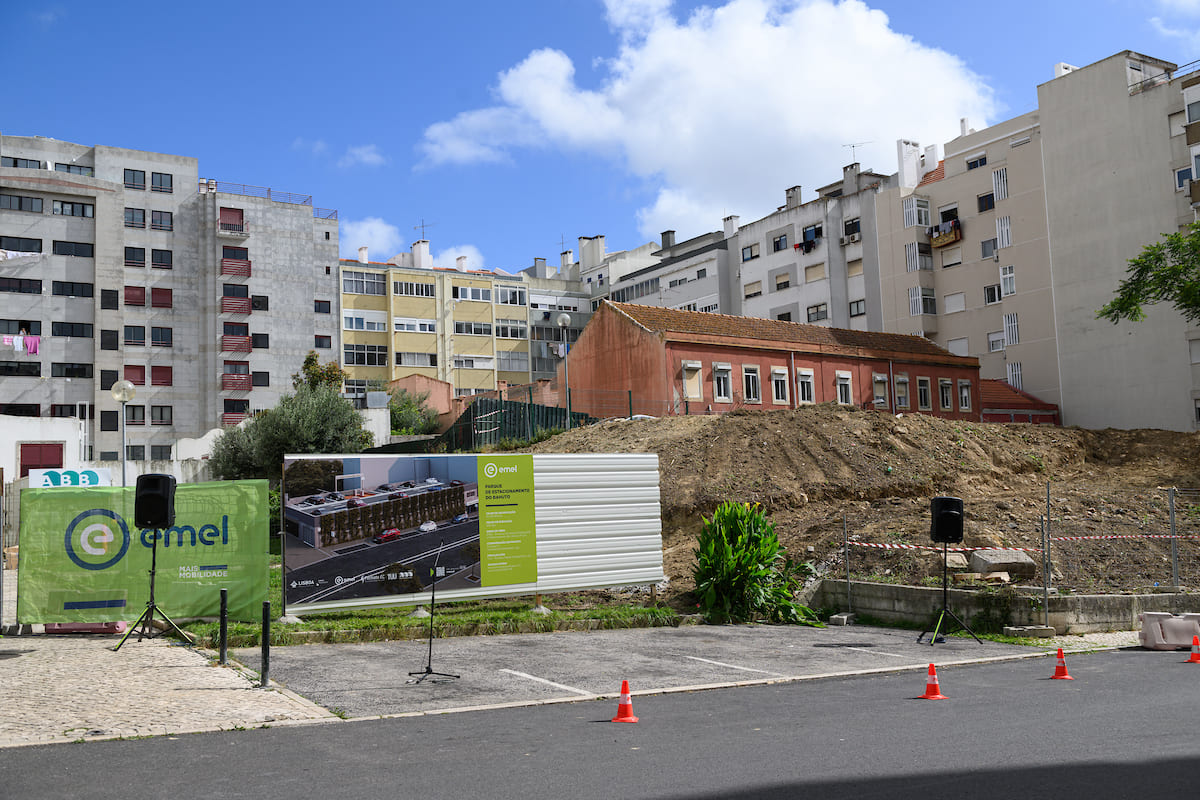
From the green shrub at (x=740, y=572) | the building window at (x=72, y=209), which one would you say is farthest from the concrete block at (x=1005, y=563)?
the building window at (x=72, y=209)

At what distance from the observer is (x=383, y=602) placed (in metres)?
15.5

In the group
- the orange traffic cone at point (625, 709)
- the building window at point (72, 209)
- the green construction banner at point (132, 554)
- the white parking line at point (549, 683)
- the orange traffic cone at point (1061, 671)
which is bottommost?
the orange traffic cone at point (1061, 671)

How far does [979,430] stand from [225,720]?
29.7m

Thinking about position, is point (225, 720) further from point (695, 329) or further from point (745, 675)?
point (695, 329)

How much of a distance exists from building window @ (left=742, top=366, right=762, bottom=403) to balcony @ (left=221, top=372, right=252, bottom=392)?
37.8 m

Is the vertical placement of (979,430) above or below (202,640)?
above

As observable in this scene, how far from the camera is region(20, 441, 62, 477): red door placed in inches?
1783

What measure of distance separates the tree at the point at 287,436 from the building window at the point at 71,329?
19.9 m

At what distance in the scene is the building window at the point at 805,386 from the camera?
44.9m

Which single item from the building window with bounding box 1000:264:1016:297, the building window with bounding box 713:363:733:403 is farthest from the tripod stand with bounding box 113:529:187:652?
the building window with bounding box 1000:264:1016:297

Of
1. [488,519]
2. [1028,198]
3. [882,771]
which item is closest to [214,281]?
[1028,198]

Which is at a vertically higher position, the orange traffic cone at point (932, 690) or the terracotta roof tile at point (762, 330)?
the terracotta roof tile at point (762, 330)

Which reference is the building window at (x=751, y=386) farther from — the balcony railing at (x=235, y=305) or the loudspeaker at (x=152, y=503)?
the balcony railing at (x=235, y=305)

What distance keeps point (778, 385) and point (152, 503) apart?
34.2m
